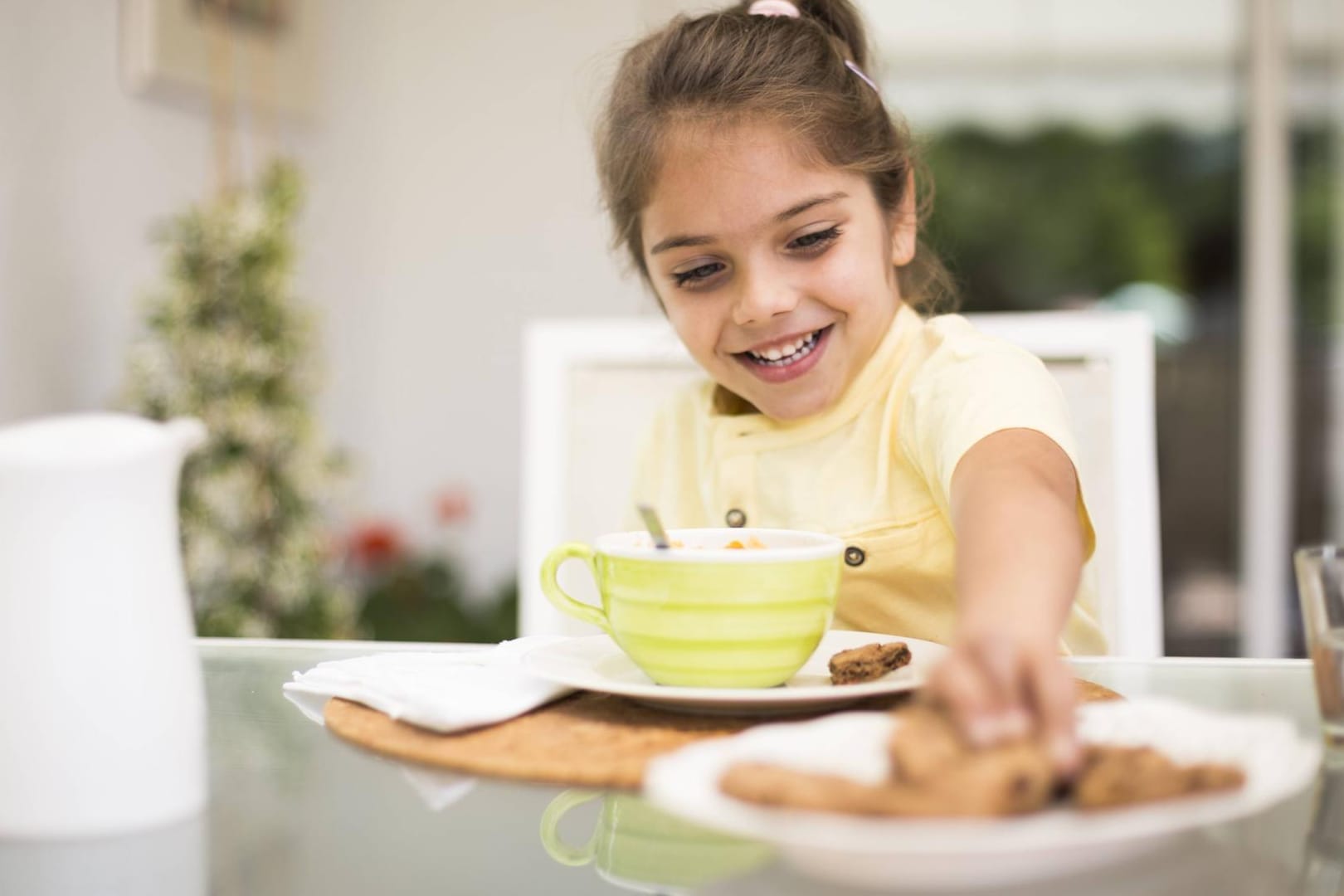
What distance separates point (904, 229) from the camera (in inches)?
46.8

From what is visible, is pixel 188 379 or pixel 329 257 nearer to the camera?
pixel 188 379

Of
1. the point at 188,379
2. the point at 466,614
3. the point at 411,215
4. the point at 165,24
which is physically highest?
the point at 165,24

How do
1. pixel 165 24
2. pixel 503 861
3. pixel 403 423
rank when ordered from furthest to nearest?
pixel 403 423
pixel 165 24
pixel 503 861

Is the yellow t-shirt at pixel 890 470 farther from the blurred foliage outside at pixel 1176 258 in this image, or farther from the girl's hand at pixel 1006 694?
the blurred foliage outside at pixel 1176 258

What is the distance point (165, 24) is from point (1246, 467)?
8.78 ft

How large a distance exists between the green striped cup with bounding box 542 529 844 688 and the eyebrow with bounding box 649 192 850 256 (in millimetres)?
391

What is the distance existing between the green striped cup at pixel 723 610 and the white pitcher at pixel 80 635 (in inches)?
8.7

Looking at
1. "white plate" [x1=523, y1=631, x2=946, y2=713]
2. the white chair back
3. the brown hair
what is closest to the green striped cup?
"white plate" [x1=523, y1=631, x2=946, y2=713]

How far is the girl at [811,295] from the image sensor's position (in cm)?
101

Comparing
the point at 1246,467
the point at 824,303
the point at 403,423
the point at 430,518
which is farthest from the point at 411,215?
the point at 824,303

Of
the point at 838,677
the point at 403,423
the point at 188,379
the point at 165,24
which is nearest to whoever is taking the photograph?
the point at 838,677

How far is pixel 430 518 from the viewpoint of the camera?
3.29 metres

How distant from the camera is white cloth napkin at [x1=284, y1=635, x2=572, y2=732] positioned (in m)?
0.62

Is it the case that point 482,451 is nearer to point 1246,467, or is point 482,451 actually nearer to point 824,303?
point 1246,467
